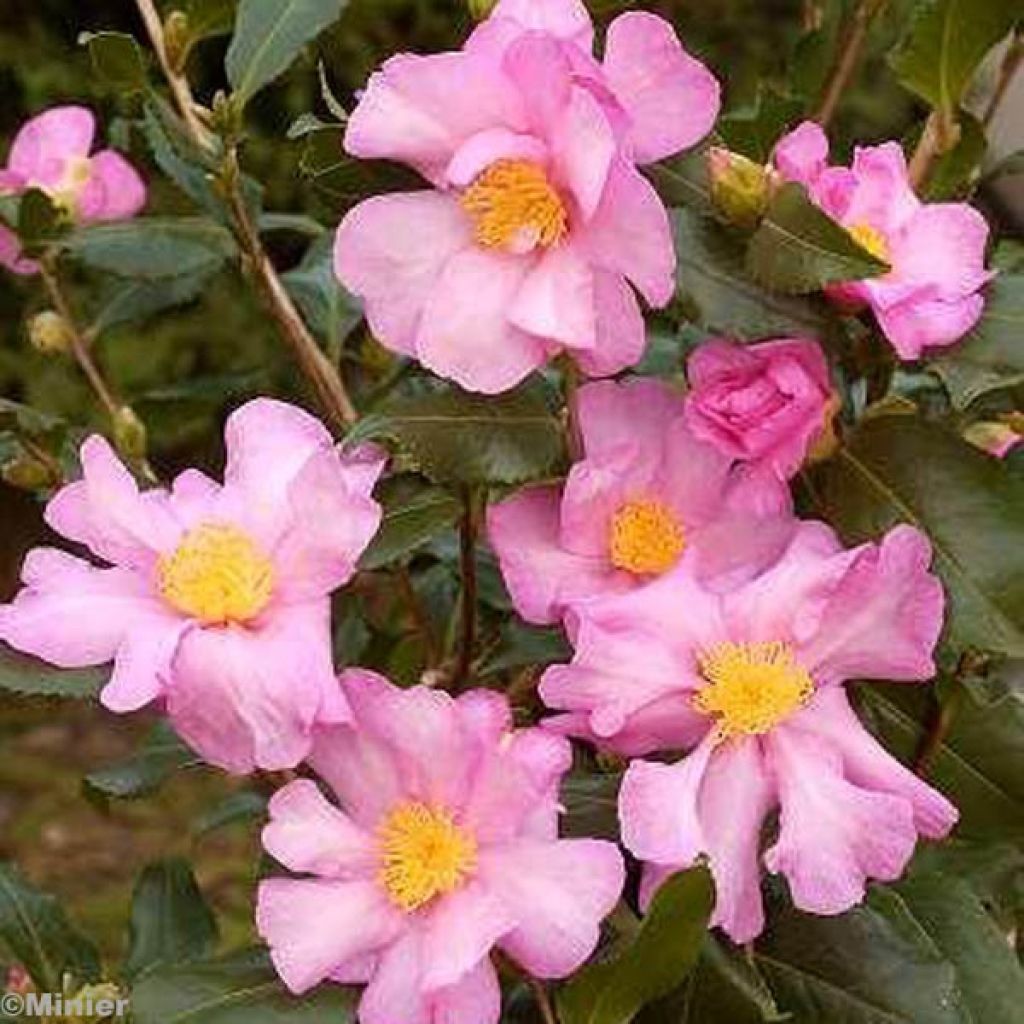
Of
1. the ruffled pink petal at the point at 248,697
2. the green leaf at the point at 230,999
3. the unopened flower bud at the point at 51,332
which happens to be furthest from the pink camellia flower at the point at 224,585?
the unopened flower bud at the point at 51,332

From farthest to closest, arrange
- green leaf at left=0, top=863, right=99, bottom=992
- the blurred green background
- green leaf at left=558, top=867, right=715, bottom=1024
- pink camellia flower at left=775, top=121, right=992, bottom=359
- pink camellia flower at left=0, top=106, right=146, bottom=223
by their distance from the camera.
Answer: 1. the blurred green background
2. pink camellia flower at left=0, top=106, right=146, bottom=223
3. green leaf at left=0, top=863, right=99, bottom=992
4. pink camellia flower at left=775, top=121, right=992, bottom=359
5. green leaf at left=558, top=867, right=715, bottom=1024

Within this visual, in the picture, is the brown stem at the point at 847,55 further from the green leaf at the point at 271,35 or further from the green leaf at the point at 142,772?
the green leaf at the point at 142,772

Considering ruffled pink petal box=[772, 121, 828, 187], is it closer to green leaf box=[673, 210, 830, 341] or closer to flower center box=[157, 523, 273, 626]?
green leaf box=[673, 210, 830, 341]

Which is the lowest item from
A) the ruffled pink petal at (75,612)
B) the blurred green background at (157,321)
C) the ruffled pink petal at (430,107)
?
the blurred green background at (157,321)

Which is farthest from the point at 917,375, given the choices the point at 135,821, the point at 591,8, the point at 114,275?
the point at 135,821

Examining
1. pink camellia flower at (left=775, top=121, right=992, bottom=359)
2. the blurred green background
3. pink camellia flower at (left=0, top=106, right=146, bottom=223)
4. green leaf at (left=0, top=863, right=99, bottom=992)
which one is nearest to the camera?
pink camellia flower at (left=775, top=121, right=992, bottom=359)

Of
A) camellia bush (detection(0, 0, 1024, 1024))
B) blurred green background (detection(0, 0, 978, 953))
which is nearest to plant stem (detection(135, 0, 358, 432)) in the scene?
camellia bush (detection(0, 0, 1024, 1024))

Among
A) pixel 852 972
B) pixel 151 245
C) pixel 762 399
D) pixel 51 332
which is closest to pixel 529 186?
pixel 762 399
